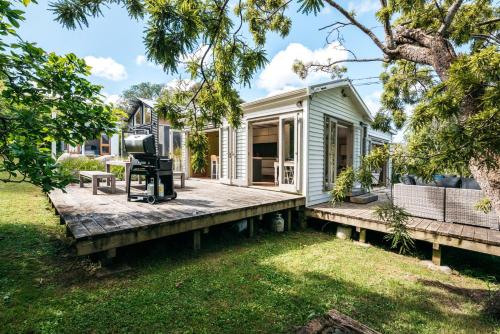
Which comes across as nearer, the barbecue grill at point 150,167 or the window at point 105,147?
the barbecue grill at point 150,167

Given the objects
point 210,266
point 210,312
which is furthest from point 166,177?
point 210,312

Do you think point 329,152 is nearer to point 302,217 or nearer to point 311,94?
point 311,94

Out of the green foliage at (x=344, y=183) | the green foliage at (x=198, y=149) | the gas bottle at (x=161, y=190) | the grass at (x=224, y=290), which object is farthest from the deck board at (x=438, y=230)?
the gas bottle at (x=161, y=190)

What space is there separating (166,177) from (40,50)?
273 cm

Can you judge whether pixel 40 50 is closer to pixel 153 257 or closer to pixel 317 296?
pixel 153 257

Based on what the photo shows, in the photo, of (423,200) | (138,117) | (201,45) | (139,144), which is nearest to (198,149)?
(201,45)

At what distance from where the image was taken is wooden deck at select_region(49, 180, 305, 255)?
2.83m

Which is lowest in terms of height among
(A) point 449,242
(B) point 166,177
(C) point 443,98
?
(A) point 449,242

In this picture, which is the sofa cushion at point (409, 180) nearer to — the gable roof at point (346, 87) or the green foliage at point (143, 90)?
the gable roof at point (346, 87)

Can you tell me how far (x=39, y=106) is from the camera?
2.63m

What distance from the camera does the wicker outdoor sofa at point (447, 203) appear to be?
3871 mm

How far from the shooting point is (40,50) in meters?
2.52

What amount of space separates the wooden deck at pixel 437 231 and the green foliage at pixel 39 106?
399cm

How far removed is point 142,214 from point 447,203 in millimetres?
5165
